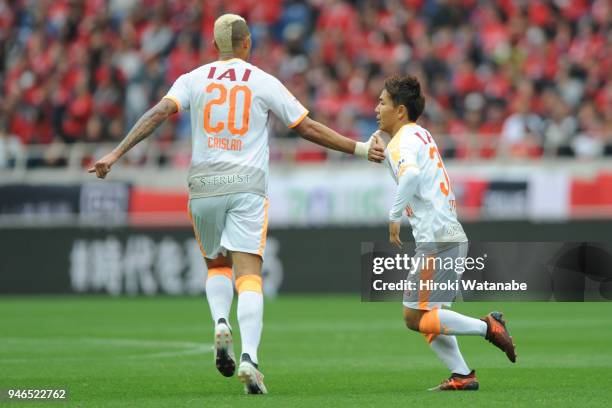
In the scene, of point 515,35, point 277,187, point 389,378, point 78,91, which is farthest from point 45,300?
point 389,378

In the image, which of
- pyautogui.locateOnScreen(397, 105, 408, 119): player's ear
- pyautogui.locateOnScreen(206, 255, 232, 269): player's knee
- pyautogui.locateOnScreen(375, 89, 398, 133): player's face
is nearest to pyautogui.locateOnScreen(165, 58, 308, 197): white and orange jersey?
pyautogui.locateOnScreen(206, 255, 232, 269): player's knee

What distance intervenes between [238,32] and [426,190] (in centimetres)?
161

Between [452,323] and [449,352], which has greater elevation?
[452,323]

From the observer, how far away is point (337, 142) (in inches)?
344

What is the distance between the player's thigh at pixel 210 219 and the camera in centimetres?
859

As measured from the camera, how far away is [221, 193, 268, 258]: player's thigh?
8.54m

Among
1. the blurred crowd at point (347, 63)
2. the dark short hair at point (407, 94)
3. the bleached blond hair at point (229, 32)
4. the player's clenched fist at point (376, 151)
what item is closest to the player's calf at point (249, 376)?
the player's clenched fist at point (376, 151)

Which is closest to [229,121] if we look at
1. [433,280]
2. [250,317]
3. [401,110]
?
[401,110]

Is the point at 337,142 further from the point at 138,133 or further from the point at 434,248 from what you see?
the point at 138,133

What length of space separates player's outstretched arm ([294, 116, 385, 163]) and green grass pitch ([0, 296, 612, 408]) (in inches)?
60.7

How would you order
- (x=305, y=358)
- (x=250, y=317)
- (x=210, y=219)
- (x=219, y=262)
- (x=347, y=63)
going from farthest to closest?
(x=347, y=63), (x=305, y=358), (x=219, y=262), (x=210, y=219), (x=250, y=317)

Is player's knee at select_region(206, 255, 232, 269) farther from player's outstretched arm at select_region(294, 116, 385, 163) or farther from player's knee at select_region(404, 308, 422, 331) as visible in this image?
player's knee at select_region(404, 308, 422, 331)

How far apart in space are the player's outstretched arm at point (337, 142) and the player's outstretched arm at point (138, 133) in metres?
0.87

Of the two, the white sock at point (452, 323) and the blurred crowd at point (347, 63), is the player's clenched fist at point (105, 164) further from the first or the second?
the blurred crowd at point (347, 63)
